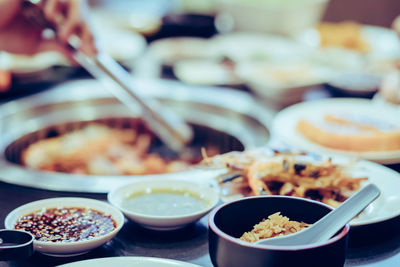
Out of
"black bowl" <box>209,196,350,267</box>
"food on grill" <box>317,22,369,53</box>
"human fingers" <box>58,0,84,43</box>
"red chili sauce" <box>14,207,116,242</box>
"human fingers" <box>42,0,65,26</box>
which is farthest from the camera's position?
"food on grill" <box>317,22,369,53</box>

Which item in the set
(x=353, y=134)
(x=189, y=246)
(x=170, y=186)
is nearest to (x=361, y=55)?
(x=353, y=134)

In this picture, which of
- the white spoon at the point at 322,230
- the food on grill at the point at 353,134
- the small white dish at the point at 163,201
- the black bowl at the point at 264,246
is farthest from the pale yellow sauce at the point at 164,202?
the food on grill at the point at 353,134

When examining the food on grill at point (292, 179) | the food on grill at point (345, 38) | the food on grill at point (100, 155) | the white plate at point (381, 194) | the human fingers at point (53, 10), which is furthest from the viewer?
the food on grill at point (345, 38)

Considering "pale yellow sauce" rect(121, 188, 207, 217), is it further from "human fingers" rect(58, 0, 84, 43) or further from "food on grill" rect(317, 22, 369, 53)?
"food on grill" rect(317, 22, 369, 53)

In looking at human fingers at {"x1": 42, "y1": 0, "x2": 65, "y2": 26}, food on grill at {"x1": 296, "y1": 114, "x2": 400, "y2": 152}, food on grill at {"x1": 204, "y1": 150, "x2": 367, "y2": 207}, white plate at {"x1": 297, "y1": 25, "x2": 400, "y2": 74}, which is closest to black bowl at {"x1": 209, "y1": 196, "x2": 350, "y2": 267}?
food on grill at {"x1": 204, "y1": 150, "x2": 367, "y2": 207}

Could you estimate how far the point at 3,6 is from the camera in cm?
249

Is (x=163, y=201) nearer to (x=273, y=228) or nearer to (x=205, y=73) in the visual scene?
(x=273, y=228)

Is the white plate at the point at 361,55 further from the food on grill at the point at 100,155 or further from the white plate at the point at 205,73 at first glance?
the food on grill at the point at 100,155

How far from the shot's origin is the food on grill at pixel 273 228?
131 cm

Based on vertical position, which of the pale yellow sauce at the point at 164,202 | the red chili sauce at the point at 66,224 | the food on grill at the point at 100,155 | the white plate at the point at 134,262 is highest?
the white plate at the point at 134,262

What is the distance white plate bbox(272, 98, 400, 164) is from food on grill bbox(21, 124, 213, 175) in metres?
0.60

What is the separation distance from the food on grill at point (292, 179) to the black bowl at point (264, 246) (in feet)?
0.94

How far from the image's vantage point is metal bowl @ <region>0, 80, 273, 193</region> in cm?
279

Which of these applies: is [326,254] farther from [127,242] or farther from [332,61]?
[332,61]
